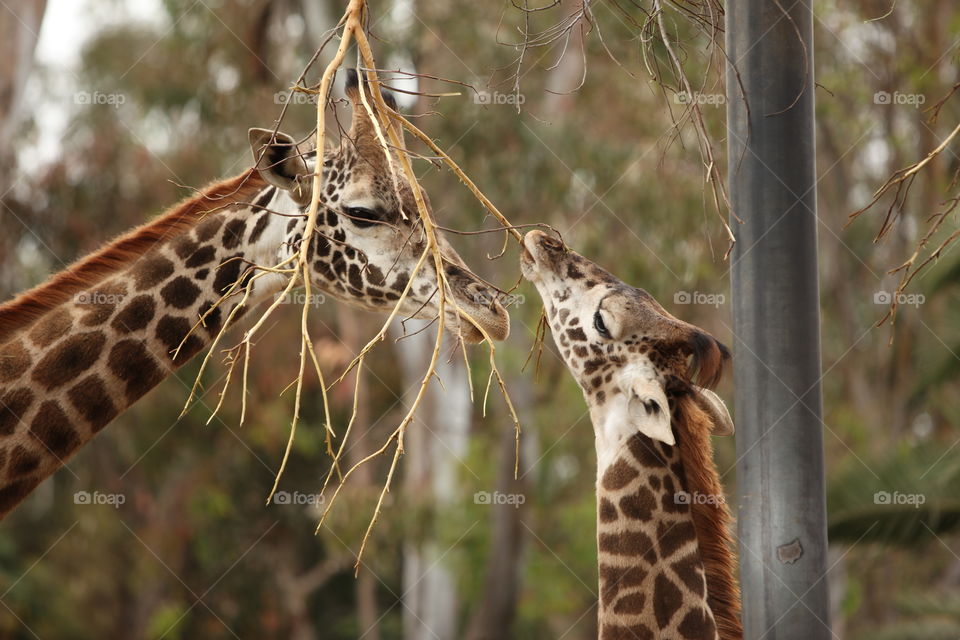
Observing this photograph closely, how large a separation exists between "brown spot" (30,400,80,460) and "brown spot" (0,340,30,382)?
0.50 ft

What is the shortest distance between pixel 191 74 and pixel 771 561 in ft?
50.5

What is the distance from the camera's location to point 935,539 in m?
9.66

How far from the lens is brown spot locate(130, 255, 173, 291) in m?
4.46

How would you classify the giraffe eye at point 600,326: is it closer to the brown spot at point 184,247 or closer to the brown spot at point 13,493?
the brown spot at point 184,247

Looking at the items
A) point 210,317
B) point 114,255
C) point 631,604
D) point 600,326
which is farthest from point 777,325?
point 114,255

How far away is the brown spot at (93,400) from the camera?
169 inches

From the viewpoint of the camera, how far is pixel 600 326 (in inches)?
171

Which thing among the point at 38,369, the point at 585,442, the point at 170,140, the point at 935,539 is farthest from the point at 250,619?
the point at 38,369

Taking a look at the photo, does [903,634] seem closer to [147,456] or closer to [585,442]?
[585,442]

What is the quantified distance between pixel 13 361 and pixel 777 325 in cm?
279

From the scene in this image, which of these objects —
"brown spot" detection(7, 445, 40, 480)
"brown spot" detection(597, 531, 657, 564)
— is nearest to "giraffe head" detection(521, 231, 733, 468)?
"brown spot" detection(597, 531, 657, 564)

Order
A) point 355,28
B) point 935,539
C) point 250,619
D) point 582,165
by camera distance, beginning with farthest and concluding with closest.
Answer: point 250,619, point 582,165, point 935,539, point 355,28

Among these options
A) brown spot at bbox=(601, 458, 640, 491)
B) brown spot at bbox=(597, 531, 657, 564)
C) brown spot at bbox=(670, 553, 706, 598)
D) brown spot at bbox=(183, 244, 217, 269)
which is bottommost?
brown spot at bbox=(670, 553, 706, 598)

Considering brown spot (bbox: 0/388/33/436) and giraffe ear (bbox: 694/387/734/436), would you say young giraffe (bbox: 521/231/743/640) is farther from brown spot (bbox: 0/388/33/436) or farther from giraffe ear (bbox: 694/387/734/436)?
brown spot (bbox: 0/388/33/436)
